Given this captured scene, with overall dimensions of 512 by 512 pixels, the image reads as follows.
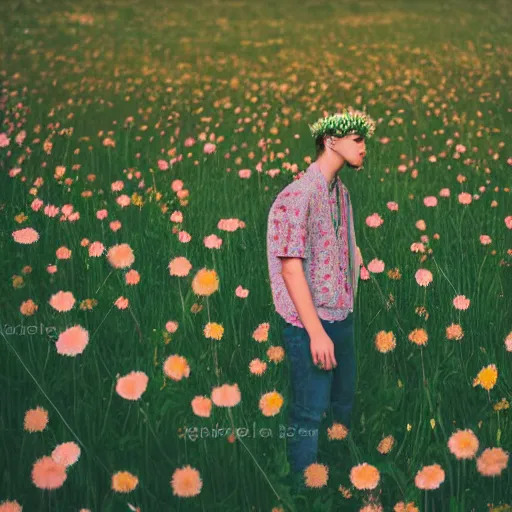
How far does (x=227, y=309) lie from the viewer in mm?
3047

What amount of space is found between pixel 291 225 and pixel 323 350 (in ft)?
1.16

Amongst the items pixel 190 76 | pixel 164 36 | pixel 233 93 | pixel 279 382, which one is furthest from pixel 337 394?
pixel 164 36

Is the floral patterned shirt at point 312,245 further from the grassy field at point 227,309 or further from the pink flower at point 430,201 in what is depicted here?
the pink flower at point 430,201

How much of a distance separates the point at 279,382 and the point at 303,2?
1447 cm

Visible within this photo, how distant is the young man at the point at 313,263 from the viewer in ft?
6.98

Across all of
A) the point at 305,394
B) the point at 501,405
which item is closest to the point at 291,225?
the point at 305,394

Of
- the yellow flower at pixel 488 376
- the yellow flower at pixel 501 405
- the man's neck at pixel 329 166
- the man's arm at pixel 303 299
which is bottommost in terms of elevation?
the yellow flower at pixel 501 405

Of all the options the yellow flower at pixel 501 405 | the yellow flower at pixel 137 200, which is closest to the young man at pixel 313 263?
the yellow flower at pixel 501 405

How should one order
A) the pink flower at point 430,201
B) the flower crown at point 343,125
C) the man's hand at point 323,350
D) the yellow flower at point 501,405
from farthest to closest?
the pink flower at point 430,201
the yellow flower at point 501,405
the flower crown at point 343,125
the man's hand at point 323,350

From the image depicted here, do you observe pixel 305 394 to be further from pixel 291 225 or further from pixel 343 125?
pixel 343 125

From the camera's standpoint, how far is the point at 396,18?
13.4 meters

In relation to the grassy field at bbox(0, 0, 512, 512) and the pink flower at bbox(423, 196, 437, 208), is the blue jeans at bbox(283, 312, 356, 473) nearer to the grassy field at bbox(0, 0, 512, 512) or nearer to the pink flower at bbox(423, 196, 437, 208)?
the grassy field at bbox(0, 0, 512, 512)

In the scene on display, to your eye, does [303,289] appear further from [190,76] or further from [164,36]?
[164,36]

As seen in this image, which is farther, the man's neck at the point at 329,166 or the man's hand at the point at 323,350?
the man's neck at the point at 329,166
